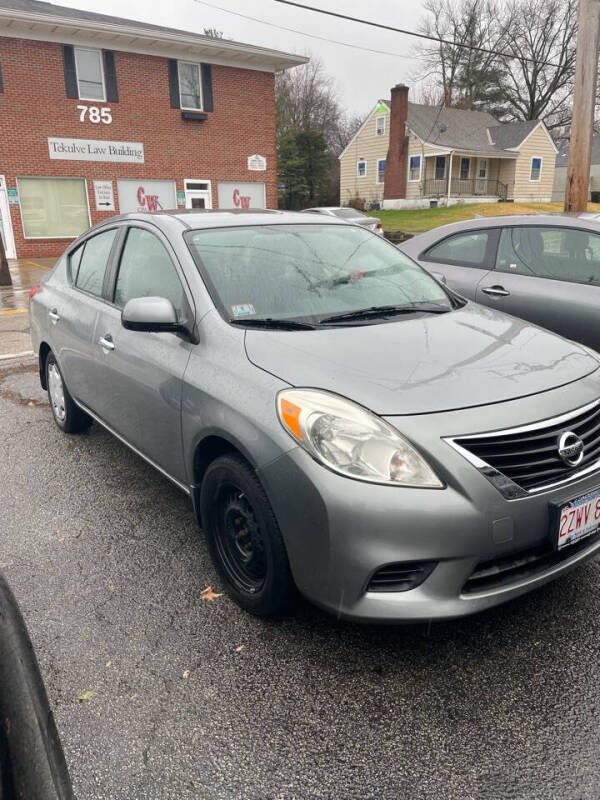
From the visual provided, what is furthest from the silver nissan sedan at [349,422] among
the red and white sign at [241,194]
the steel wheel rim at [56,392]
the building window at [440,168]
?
the building window at [440,168]

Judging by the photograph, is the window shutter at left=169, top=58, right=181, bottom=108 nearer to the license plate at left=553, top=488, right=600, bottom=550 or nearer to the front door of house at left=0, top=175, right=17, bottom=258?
the front door of house at left=0, top=175, right=17, bottom=258

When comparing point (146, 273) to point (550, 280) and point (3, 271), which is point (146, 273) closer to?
point (550, 280)

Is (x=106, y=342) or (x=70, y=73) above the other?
(x=70, y=73)

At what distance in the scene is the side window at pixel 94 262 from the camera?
3.88m

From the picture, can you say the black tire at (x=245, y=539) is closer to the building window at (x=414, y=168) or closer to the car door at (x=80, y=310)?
the car door at (x=80, y=310)

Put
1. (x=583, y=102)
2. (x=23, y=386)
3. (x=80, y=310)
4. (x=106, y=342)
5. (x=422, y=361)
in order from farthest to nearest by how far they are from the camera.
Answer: (x=583, y=102) → (x=23, y=386) → (x=80, y=310) → (x=106, y=342) → (x=422, y=361)

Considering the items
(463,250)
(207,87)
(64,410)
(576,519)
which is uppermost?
(207,87)

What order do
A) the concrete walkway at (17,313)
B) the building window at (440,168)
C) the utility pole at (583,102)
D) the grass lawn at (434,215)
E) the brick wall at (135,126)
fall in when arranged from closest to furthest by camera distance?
the concrete walkway at (17,313) < the utility pole at (583,102) < the brick wall at (135,126) < the grass lawn at (434,215) < the building window at (440,168)

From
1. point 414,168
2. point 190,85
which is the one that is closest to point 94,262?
point 190,85

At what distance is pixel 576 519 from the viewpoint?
87.8 inches

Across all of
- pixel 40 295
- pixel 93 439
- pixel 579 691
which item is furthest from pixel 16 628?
pixel 40 295

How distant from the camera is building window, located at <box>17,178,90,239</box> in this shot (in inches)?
728

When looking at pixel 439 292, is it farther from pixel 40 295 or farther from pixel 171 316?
pixel 40 295

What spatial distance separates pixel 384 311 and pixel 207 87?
2031cm
